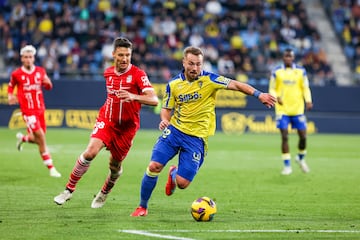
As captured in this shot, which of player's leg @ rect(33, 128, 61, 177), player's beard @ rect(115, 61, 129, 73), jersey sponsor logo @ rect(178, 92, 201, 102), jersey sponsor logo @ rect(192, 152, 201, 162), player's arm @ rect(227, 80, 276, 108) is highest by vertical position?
player's beard @ rect(115, 61, 129, 73)

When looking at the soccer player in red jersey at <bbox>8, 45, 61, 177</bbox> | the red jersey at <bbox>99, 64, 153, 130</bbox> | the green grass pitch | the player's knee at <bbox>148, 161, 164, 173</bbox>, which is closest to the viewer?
the green grass pitch

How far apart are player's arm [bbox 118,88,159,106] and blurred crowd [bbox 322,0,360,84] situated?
2538 cm

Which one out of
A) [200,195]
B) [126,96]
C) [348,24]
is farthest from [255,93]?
[348,24]

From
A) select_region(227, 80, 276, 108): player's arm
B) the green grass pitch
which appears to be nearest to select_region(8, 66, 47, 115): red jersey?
the green grass pitch

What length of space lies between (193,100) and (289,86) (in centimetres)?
765

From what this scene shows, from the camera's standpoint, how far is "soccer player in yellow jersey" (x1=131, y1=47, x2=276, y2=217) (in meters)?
10.9

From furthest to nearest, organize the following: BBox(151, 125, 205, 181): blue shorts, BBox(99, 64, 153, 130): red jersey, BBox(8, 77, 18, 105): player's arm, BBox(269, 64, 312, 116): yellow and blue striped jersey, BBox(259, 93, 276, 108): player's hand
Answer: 1. BBox(269, 64, 312, 116): yellow and blue striped jersey
2. BBox(8, 77, 18, 105): player's arm
3. BBox(99, 64, 153, 130): red jersey
4. BBox(151, 125, 205, 181): blue shorts
5. BBox(259, 93, 276, 108): player's hand

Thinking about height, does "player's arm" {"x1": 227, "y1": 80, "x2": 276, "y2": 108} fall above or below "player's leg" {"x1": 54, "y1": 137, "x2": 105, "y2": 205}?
above

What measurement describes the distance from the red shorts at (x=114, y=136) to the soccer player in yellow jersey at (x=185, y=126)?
0.72 meters

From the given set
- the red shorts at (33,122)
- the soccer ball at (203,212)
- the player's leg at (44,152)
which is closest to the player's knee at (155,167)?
the soccer ball at (203,212)

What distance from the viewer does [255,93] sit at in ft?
34.0

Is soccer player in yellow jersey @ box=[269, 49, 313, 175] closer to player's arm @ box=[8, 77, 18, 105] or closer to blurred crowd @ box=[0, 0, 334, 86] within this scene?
player's arm @ box=[8, 77, 18, 105]

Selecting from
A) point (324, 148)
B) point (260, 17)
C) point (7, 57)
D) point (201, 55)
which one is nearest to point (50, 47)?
point (7, 57)

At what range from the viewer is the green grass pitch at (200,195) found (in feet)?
31.7
